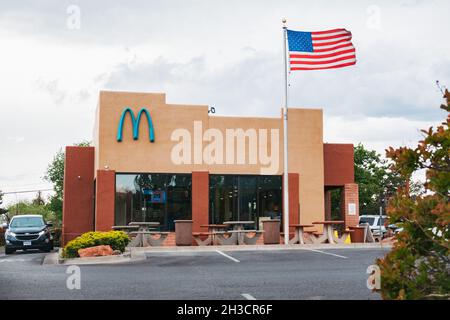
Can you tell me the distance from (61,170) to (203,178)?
38.6 m

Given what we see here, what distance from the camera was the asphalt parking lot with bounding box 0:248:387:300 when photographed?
1077cm

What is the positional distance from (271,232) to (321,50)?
23.9ft

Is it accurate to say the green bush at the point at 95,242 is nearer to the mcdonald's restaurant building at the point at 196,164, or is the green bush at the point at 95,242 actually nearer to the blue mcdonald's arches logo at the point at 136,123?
the mcdonald's restaurant building at the point at 196,164

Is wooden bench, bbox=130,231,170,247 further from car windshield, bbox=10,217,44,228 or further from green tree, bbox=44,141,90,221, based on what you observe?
green tree, bbox=44,141,90,221

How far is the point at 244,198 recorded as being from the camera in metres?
29.4

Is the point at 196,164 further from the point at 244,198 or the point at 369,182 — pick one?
the point at 369,182

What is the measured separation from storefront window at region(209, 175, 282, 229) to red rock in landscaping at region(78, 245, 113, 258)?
34.6 ft

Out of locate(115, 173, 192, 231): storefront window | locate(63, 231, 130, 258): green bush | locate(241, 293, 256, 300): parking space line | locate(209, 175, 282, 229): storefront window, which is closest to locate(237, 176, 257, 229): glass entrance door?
locate(209, 175, 282, 229): storefront window

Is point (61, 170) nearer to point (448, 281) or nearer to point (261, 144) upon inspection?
point (261, 144)

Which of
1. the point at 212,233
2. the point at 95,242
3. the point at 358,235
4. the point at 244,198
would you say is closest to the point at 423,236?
the point at 95,242

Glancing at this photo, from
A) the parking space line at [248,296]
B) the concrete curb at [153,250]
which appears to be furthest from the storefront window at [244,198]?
the parking space line at [248,296]

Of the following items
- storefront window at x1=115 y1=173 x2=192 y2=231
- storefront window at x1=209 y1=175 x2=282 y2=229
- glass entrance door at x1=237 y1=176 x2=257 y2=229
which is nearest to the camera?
storefront window at x1=115 y1=173 x2=192 y2=231

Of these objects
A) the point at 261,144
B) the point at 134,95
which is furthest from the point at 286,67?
the point at 134,95

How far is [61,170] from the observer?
210 ft
